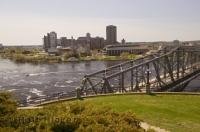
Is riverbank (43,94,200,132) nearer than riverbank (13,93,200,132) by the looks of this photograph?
No

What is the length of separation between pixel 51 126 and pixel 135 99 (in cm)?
2089

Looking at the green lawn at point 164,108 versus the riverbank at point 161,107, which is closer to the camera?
the riverbank at point 161,107

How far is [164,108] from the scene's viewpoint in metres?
33.2

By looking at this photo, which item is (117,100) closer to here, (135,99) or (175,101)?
(135,99)

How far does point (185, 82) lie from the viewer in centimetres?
8256

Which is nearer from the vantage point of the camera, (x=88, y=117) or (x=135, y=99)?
(x=88, y=117)

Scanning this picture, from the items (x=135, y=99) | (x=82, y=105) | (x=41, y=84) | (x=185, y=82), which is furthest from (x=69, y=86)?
(x=82, y=105)

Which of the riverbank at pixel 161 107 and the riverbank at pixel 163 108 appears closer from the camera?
the riverbank at pixel 161 107

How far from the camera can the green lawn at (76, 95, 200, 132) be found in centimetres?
2777

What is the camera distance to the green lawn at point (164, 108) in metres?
27.8

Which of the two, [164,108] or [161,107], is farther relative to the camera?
[161,107]

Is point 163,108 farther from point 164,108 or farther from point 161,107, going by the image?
point 161,107

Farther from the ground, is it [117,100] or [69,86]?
[117,100]

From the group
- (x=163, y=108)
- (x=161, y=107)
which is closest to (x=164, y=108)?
(x=163, y=108)
